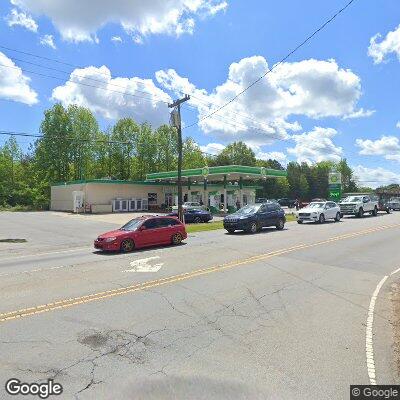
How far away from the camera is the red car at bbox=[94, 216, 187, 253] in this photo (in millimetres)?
17484

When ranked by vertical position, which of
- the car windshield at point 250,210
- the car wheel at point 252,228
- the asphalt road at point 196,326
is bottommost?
the asphalt road at point 196,326

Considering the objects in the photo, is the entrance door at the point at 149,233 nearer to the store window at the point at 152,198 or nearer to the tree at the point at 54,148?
the store window at the point at 152,198

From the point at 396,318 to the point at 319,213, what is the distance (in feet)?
79.1

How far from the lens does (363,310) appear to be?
8711 millimetres

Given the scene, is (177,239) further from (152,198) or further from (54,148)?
(54,148)

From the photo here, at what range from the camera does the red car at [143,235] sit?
17484 millimetres

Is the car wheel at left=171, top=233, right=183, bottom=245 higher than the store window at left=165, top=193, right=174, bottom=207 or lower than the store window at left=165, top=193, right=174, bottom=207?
lower

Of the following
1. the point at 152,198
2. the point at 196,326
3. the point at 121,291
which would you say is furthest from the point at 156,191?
the point at 196,326

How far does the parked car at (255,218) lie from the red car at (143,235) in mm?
5109

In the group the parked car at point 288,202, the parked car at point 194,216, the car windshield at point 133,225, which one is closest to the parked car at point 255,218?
the car windshield at point 133,225

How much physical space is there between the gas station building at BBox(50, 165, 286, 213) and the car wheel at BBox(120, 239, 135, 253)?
1096 inches

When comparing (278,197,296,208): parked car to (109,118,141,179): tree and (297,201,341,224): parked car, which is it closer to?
(109,118,141,179): tree

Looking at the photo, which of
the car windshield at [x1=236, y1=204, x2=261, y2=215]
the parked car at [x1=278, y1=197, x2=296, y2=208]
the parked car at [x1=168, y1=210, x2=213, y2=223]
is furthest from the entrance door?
the parked car at [x1=278, y1=197, x2=296, y2=208]

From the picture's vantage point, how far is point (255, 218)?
986 inches
